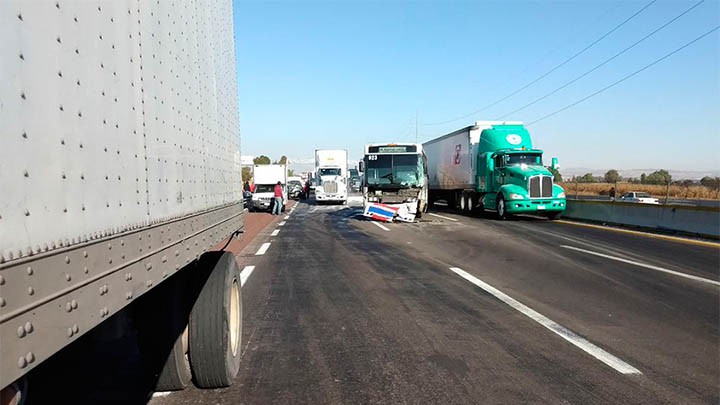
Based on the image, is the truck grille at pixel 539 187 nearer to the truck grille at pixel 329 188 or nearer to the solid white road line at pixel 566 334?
the solid white road line at pixel 566 334

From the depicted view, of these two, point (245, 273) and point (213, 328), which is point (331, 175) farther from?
point (213, 328)

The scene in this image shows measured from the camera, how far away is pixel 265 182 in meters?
33.0

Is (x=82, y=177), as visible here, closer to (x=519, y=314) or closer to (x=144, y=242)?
(x=144, y=242)

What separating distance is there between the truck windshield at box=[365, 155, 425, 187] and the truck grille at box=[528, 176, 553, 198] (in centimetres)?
462

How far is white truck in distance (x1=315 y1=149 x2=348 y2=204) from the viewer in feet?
125

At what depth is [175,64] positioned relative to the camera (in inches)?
122

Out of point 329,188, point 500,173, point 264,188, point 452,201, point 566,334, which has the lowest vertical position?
point 566,334

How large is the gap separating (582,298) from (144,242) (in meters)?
6.87

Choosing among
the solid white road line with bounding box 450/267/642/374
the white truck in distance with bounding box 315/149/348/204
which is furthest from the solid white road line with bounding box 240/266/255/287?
the white truck in distance with bounding box 315/149/348/204

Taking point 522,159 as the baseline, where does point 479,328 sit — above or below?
below

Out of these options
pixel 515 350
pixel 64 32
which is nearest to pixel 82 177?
pixel 64 32

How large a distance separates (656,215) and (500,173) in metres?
6.99

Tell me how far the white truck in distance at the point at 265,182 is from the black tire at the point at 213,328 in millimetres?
27333

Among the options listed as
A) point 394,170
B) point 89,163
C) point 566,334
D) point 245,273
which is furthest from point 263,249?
point 89,163
